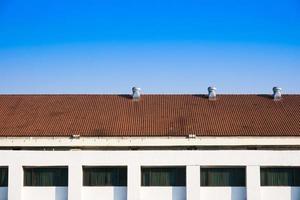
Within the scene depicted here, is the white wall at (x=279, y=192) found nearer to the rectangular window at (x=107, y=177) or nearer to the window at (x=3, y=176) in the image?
the rectangular window at (x=107, y=177)

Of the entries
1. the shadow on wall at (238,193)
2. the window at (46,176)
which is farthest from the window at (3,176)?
the shadow on wall at (238,193)

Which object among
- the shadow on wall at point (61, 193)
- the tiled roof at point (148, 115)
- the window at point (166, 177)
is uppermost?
the tiled roof at point (148, 115)

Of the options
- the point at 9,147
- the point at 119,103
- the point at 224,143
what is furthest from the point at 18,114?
the point at 224,143

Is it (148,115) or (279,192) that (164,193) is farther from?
(148,115)

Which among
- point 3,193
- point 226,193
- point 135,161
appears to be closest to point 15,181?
point 3,193

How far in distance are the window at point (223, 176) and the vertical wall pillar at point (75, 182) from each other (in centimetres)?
689

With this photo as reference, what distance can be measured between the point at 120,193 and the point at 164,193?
2.47m

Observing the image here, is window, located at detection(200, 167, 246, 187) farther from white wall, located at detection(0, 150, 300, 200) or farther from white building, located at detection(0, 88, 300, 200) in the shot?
white wall, located at detection(0, 150, 300, 200)

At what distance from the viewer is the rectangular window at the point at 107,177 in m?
31.0

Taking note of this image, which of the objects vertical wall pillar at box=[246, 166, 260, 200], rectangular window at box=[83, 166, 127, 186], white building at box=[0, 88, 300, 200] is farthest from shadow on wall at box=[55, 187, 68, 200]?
vertical wall pillar at box=[246, 166, 260, 200]

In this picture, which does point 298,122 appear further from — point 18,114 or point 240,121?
point 18,114

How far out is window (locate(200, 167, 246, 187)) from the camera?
30.8 metres

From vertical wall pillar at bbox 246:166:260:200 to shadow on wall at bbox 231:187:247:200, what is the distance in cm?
35

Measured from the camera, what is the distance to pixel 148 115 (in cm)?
3897
